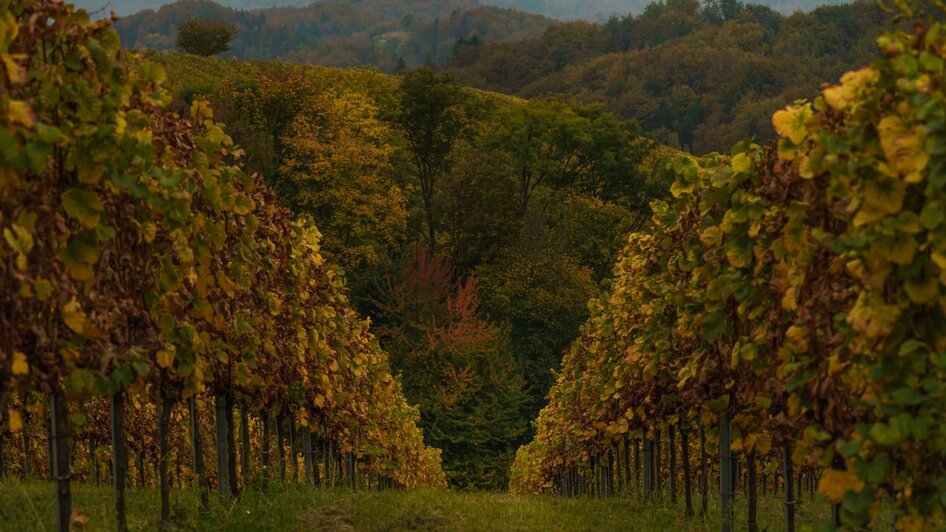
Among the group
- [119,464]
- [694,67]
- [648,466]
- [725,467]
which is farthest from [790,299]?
[694,67]

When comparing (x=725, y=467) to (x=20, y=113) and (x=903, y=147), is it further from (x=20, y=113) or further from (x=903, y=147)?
(x=20, y=113)

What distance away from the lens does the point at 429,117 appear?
192 feet

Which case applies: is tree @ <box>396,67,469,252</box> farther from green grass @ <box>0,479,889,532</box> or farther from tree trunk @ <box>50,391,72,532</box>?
tree trunk @ <box>50,391,72,532</box>

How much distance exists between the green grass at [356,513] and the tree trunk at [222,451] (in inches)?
7.4

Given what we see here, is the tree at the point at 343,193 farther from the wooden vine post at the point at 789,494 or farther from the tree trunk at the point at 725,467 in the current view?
the wooden vine post at the point at 789,494

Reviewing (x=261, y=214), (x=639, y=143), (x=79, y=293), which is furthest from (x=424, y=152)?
(x=79, y=293)

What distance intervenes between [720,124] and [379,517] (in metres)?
110

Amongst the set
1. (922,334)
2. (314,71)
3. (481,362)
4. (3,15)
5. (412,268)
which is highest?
(314,71)

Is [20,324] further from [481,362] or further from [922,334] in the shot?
[481,362]

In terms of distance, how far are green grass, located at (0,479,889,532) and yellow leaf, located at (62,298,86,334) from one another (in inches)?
88.5

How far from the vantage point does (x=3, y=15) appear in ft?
14.5

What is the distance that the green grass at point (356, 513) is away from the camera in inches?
323

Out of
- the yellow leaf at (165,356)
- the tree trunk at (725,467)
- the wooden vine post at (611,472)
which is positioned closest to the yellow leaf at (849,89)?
the tree trunk at (725,467)

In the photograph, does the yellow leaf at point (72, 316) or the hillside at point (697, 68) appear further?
the hillside at point (697, 68)
